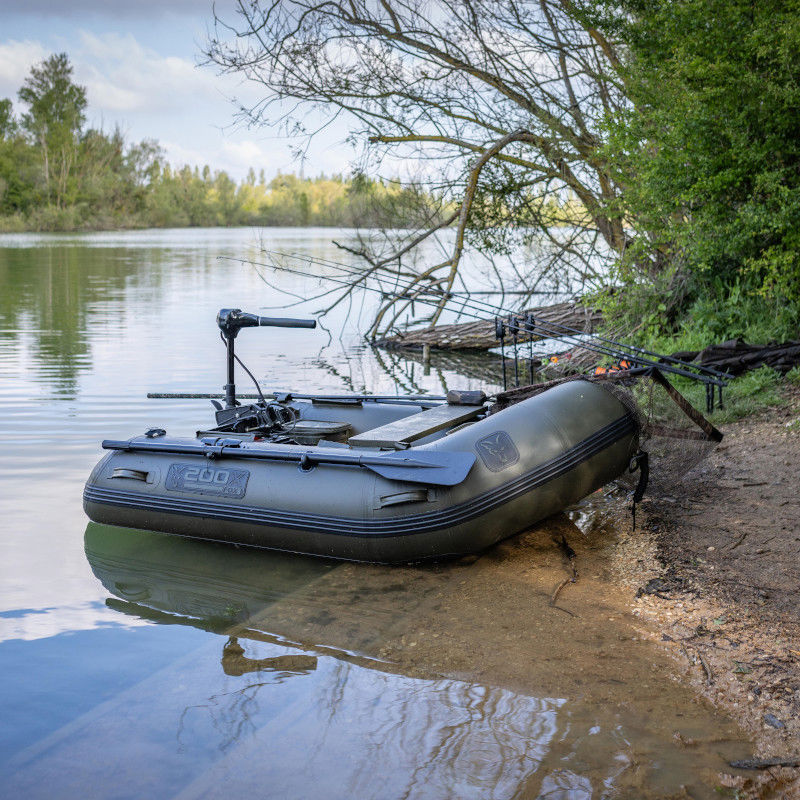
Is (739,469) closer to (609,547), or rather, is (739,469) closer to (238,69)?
(609,547)

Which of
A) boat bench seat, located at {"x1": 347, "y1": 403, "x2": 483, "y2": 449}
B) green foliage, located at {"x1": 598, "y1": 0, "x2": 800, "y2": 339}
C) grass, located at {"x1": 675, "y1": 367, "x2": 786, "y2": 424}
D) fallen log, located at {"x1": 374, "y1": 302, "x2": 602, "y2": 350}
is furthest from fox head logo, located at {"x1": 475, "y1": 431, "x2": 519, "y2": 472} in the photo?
fallen log, located at {"x1": 374, "y1": 302, "x2": 602, "y2": 350}

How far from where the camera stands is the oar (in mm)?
5043

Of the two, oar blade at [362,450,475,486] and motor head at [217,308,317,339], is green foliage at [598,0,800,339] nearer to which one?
motor head at [217,308,317,339]

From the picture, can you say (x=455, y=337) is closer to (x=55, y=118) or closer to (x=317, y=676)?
(x=317, y=676)

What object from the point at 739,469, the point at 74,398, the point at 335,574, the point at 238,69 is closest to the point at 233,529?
the point at 335,574

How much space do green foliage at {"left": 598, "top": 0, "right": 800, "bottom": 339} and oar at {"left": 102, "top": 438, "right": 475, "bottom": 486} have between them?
13.2ft

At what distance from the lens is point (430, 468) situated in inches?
200

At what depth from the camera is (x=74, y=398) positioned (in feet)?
34.5

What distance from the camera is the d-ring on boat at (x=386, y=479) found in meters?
5.10

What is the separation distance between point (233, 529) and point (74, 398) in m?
5.65

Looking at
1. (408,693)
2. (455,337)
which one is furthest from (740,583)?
(455,337)

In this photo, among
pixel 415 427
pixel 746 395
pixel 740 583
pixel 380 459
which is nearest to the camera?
pixel 740 583

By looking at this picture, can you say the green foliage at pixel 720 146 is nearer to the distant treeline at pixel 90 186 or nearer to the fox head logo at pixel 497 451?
the fox head logo at pixel 497 451

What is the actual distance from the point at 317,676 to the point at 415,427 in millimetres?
2080
